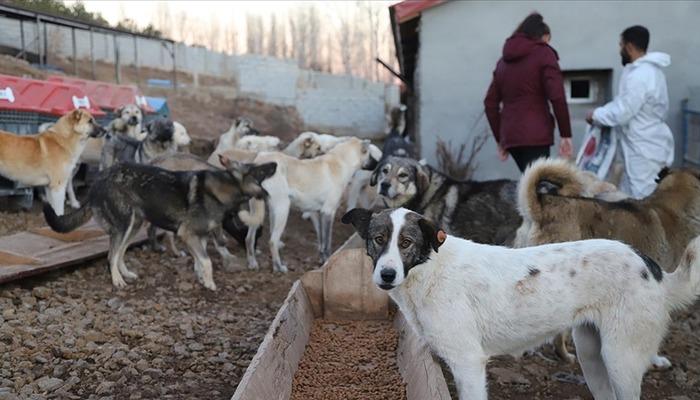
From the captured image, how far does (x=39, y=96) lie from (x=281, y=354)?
7.63m

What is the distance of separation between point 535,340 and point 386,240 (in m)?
1.02

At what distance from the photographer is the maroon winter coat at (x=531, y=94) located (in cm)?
613

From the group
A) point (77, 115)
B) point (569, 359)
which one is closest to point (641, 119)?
point (569, 359)

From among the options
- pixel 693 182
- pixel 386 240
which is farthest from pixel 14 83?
pixel 693 182

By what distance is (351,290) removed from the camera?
5.62m

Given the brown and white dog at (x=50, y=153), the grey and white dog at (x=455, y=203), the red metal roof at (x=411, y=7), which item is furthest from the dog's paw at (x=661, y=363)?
the red metal roof at (x=411, y=7)

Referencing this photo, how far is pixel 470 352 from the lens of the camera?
3385mm

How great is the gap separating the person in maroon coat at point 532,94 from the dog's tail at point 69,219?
4322mm

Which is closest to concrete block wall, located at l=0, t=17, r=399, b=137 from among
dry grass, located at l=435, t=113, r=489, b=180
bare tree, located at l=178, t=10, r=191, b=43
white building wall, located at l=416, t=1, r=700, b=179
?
bare tree, located at l=178, t=10, r=191, b=43

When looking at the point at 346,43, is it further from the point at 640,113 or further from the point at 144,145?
the point at 640,113

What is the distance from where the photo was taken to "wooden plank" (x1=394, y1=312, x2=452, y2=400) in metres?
3.25

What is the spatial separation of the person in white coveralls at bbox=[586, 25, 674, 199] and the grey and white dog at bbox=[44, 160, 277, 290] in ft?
13.6

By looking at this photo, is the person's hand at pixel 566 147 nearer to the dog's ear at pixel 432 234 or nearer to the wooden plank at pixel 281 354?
the wooden plank at pixel 281 354

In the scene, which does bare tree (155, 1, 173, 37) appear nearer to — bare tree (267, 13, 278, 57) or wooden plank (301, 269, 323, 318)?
bare tree (267, 13, 278, 57)
